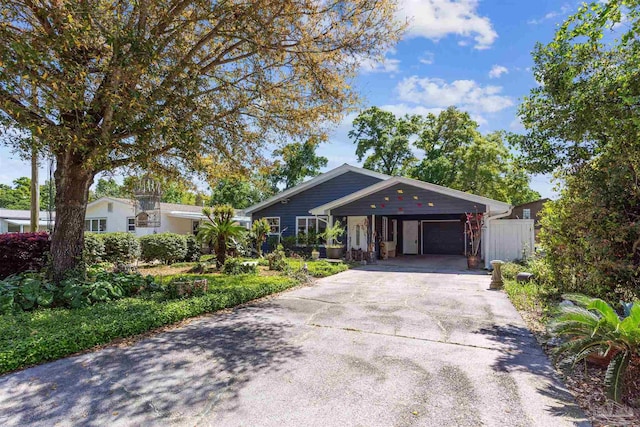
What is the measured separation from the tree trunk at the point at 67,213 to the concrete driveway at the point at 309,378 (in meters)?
3.67

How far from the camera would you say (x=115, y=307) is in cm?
617

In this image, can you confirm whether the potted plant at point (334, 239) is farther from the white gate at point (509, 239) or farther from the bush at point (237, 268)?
the white gate at point (509, 239)

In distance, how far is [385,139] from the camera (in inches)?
1154

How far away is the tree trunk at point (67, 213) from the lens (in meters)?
7.41

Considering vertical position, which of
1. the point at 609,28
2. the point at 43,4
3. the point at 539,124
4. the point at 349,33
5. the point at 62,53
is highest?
the point at 349,33

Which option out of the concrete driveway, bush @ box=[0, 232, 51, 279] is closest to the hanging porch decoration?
bush @ box=[0, 232, 51, 279]

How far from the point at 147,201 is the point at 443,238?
16.3 meters

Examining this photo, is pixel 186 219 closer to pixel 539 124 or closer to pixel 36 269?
pixel 36 269

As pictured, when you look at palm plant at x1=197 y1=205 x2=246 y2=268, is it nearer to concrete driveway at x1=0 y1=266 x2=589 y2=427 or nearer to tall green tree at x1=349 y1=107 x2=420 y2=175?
concrete driveway at x1=0 y1=266 x2=589 y2=427

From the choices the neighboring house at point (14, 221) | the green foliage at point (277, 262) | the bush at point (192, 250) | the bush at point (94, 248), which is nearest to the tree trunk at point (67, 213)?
the bush at point (94, 248)

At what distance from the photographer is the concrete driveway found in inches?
122

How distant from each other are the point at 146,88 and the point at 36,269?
7.06 metres

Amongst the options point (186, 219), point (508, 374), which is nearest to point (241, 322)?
point (508, 374)

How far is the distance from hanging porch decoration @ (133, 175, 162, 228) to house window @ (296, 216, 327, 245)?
856 cm
